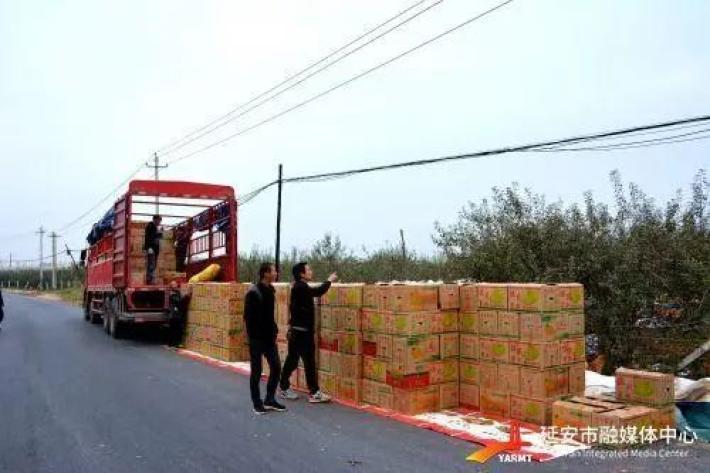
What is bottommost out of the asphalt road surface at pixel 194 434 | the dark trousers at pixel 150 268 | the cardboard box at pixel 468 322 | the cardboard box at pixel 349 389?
the asphalt road surface at pixel 194 434

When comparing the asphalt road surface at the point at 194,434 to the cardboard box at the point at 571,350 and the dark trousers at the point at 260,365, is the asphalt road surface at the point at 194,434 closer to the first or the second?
the dark trousers at the point at 260,365

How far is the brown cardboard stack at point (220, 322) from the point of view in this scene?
13.3 m

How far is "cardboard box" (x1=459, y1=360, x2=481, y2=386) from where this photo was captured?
27.3 feet

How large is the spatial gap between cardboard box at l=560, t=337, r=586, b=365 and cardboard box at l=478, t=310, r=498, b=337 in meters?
0.78

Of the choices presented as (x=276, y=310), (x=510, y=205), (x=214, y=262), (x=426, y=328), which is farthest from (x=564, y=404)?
(x=214, y=262)

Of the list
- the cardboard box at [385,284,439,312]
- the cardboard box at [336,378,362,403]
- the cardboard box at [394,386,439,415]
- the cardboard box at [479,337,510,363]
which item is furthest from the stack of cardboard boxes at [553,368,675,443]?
the cardboard box at [336,378,362,403]

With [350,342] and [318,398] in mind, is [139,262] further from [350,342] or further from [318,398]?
[350,342]

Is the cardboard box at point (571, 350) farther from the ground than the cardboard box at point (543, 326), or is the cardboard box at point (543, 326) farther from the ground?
→ the cardboard box at point (543, 326)

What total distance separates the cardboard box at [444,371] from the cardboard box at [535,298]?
45.2 inches

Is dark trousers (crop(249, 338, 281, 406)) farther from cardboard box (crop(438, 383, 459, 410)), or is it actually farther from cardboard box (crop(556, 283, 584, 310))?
cardboard box (crop(556, 283, 584, 310))

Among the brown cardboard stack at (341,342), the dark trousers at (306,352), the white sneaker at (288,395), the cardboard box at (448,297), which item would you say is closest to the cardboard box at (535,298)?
the cardboard box at (448,297)

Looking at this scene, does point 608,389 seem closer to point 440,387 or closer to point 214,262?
point 440,387

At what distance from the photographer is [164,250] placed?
1855cm

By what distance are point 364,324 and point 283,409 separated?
1492 millimetres
